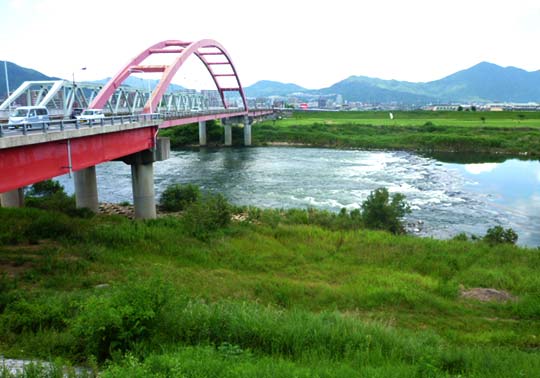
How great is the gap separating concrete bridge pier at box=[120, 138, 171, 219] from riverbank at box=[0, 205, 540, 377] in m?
3.03

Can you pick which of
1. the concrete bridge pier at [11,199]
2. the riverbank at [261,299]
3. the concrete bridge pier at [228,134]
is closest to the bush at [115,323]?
the riverbank at [261,299]

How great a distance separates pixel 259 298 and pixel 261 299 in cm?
7

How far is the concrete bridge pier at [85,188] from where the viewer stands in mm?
26016

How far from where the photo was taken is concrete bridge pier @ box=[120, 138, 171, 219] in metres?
26.2

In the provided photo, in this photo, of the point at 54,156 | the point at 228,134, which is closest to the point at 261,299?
the point at 54,156

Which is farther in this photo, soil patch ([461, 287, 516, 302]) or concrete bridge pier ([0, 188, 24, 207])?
concrete bridge pier ([0, 188, 24, 207])

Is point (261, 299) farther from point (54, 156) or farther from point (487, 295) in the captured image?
point (54, 156)

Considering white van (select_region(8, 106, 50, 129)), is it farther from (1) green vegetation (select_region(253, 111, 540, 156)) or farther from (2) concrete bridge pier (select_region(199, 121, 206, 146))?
(1) green vegetation (select_region(253, 111, 540, 156))

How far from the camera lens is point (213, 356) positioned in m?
7.41

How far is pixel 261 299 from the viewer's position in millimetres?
12945

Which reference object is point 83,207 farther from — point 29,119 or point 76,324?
point 76,324

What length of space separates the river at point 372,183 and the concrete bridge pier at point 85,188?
21.6 feet

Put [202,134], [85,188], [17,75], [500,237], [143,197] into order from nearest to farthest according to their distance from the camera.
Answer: [500,237], [85,188], [143,197], [202,134], [17,75]

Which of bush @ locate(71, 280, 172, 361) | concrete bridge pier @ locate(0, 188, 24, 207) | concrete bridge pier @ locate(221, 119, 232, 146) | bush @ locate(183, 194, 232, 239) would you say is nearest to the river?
concrete bridge pier @ locate(0, 188, 24, 207)
